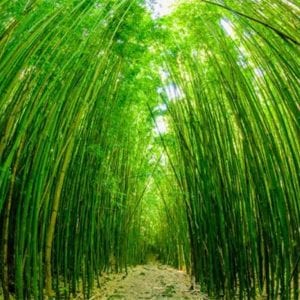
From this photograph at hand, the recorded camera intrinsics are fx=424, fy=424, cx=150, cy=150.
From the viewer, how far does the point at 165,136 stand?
5.37 m

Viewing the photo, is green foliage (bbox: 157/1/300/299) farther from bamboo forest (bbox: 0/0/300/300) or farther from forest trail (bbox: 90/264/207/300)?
forest trail (bbox: 90/264/207/300)

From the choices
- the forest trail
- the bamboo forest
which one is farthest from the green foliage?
the forest trail

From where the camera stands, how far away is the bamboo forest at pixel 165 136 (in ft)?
8.93

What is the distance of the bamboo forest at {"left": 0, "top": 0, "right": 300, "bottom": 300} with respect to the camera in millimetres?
2723

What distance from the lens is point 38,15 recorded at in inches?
111

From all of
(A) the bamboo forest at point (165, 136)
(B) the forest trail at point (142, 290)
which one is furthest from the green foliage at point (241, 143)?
(B) the forest trail at point (142, 290)

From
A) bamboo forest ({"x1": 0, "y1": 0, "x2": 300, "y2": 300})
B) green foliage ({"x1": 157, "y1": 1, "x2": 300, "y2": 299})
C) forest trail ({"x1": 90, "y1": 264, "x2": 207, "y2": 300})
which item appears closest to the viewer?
bamboo forest ({"x1": 0, "y1": 0, "x2": 300, "y2": 300})

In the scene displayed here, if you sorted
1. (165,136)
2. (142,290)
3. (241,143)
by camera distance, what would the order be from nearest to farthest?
1. (241,143)
2. (142,290)
3. (165,136)

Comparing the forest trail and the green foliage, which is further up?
the green foliage

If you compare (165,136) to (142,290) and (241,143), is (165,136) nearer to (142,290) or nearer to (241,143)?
(241,143)

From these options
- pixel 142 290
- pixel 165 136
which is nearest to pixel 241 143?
pixel 165 136

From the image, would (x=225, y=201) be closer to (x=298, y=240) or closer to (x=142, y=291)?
(x=298, y=240)

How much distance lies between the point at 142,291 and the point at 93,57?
3.06 meters

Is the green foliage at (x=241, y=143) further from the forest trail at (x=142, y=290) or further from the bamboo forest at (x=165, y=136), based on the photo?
the forest trail at (x=142, y=290)
